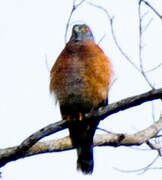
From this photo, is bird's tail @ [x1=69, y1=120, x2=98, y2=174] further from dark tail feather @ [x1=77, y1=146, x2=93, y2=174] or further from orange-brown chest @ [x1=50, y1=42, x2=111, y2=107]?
orange-brown chest @ [x1=50, y1=42, x2=111, y2=107]

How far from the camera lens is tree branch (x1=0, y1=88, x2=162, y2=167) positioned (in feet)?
11.3

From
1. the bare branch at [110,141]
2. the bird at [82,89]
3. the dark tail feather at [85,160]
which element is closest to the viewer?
the bare branch at [110,141]

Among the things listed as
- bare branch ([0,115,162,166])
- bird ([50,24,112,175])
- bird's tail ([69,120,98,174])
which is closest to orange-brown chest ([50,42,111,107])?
bird ([50,24,112,175])

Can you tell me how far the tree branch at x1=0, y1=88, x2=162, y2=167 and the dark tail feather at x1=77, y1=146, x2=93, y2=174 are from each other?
33 cm

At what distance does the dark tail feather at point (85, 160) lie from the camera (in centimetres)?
502

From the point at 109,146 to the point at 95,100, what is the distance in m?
0.56

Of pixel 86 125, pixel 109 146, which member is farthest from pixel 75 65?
pixel 109 146

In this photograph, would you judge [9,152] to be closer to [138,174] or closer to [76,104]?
[76,104]

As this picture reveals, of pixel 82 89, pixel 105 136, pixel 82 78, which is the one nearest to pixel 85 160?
pixel 105 136

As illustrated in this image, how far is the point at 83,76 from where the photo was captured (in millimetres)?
4766

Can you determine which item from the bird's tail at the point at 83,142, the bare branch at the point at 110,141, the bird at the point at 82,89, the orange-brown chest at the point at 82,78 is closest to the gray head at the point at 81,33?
the bird at the point at 82,89

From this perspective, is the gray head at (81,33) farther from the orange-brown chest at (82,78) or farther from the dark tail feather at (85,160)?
the dark tail feather at (85,160)

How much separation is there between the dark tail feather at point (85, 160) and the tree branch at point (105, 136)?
1.09ft

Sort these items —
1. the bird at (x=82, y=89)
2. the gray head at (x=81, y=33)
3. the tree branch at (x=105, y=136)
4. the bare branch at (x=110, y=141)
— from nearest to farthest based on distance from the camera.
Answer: the tree branch at (x=105, y=136), the bare branch at (x=110, y=141), the bird at (x=82, y=89), the gray head at (x=81, y=33)
